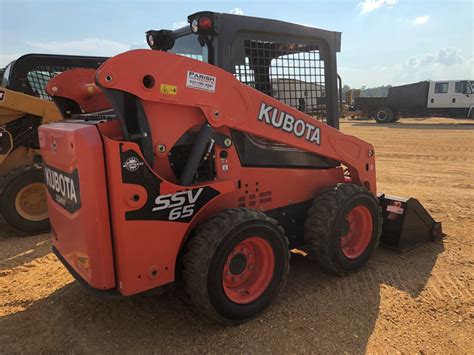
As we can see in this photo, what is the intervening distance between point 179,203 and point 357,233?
2.04m

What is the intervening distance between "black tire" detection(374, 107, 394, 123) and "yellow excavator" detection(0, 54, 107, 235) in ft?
64.7

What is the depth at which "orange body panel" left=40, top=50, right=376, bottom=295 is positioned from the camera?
2365 mm

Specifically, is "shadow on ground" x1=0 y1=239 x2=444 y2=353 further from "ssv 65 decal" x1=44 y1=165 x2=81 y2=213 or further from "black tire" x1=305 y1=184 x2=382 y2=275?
"ssv 65 decal" x1=44 y1=165 x2=81 y2=213

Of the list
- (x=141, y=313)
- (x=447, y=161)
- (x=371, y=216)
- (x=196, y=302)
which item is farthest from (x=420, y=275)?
(x=447, y=161)

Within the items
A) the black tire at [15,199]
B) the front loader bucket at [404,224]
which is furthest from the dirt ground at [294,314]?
the black tire at [15,199]

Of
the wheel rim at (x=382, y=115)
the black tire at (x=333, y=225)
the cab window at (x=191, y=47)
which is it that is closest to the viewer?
the cab window at (x=191, y=47)

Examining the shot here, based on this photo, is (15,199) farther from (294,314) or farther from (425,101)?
(425,101)

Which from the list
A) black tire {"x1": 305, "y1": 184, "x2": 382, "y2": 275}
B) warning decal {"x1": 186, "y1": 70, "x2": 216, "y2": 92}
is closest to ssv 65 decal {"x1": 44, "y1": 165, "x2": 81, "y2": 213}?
warning decal {"x1": 186, "y1": 70, "x2": 216, "y2": 92}

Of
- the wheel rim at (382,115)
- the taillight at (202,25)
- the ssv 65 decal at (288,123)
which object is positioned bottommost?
the wheel rim at (382,115)

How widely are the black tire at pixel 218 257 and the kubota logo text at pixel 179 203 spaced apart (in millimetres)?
161

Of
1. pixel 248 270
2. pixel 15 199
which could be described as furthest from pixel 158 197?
pixel 15 199

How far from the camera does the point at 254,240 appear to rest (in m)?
2.88

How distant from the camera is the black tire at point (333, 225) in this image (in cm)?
341

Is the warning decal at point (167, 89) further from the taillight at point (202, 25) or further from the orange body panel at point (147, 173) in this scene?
the taillight at point (202, 25)
